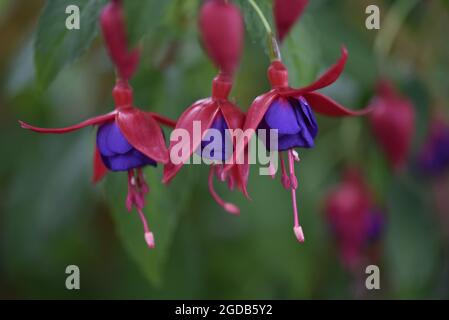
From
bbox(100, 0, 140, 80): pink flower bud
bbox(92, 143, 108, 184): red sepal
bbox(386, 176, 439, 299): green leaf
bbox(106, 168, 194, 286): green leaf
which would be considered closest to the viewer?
bbox(100, 0, 140, 80): pink flower bud

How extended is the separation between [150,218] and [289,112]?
380 mm

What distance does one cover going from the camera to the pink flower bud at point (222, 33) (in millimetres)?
591

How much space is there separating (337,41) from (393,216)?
432 mm

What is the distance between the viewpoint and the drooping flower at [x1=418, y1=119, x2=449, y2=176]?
1511 millimetres

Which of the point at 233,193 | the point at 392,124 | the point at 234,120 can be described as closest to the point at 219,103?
the point at 234,120

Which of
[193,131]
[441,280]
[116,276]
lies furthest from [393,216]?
[193,131]

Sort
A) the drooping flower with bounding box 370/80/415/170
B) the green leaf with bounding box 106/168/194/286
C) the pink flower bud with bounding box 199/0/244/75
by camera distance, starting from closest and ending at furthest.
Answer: the pink flower bud with bounding box 199/0/244/75
the green leaf with bounding box 106/168/194/286
the drooping flower with bounding box 370/80/415/170

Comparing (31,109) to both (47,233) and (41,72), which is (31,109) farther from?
(41,72)

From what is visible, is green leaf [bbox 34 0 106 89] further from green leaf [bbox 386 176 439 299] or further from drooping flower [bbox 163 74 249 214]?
green leaf [bbox 386 176 439 299]

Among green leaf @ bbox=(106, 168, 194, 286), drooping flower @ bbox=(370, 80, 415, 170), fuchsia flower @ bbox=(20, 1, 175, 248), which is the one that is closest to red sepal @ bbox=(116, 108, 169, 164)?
fuchsia flower @ bbox=(20, 1, 175, 248)

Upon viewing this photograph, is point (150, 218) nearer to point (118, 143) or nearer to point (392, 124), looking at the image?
point (118, 143)

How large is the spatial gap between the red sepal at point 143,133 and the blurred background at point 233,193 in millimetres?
323

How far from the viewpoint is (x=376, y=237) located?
1.43m

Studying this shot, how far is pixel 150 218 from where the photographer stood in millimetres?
1007
